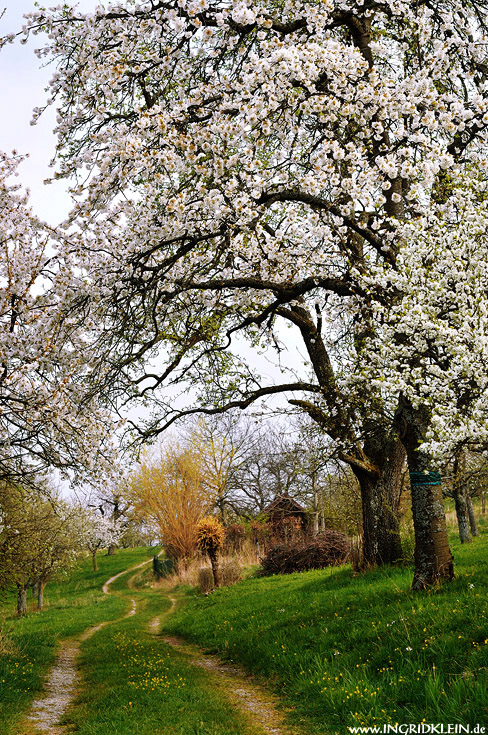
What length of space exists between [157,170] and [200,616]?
33.7 ft

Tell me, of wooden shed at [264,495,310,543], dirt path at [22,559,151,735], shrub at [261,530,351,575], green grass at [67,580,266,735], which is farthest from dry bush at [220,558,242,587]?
green grass at [67,580,266,735]

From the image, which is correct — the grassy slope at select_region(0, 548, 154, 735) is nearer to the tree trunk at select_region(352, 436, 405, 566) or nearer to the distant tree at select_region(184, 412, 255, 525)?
the tree trunk at select_region(352, 436, 405, 566)

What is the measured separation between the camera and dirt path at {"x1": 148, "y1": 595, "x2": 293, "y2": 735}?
5660mm

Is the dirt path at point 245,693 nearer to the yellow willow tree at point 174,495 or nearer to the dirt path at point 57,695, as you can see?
the dirt path at point 57,695

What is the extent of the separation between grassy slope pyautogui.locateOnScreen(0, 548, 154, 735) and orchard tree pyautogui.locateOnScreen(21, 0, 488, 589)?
466 cm

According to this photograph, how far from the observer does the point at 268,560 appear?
19.5 meters

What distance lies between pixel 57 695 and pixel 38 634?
614 cm

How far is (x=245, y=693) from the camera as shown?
6.90 metres

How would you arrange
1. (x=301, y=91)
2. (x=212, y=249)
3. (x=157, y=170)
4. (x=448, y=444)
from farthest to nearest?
(x=212, y=249)
(x=301, y=91)
(x=157, y=170)
(x=448, y=444)

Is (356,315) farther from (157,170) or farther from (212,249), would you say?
(157,170)

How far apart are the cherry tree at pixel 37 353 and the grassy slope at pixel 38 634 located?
303 cm

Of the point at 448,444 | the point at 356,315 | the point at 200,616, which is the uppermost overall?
the point at 356,315

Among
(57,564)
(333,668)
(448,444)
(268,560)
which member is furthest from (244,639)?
(57,564)

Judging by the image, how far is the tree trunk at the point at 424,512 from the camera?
7.90 m
